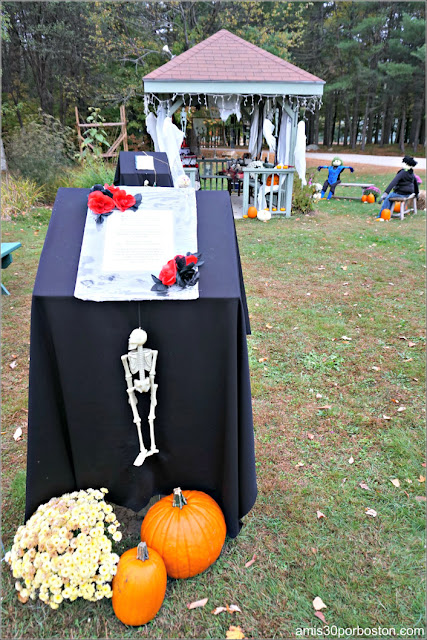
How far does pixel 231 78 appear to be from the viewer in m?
9.51

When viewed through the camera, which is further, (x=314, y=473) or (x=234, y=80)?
(x=234, y=80)

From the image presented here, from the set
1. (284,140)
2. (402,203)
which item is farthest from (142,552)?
(284,140)

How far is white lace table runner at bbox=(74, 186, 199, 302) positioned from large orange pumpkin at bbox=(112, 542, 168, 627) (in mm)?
1119

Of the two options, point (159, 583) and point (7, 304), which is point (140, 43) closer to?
point (7, 304)

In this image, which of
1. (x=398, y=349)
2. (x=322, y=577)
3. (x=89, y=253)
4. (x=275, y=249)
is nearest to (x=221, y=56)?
(x=275, y=249)

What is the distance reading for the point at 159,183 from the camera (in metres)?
4.80

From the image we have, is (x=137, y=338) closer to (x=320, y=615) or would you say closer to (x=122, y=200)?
(x=122, y=200)

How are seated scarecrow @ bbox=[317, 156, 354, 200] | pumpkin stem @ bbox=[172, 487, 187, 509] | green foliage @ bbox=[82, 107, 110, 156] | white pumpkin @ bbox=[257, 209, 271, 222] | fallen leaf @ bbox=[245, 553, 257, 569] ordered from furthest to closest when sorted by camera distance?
1. green foliage @ bbox=[82, 107, 110, 156]
2. seated scarecrow @ bbox=[317, 156, 354, 200]
3. white pumpkin @ bbox=[257, 209, 271, 222]
4. fallen leaf @ bbox=[245, 553, 257, 569]
5. pumpkin stem @ bbox=[172, 487, 187, 509]

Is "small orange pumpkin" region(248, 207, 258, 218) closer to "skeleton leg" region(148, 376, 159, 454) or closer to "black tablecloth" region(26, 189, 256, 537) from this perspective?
"black tablecloth" region(26, 189, 256, 537)

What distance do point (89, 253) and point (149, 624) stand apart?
170 centimetres

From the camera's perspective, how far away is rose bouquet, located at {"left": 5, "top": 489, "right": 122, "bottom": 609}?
5.98 feet

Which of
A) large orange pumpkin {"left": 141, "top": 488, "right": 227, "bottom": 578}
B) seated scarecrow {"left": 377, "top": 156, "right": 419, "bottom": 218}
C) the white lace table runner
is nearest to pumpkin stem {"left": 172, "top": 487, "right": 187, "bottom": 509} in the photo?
large orange pumpkin {"left": 141, "top": 488, "right": 227, "bottom": 578}

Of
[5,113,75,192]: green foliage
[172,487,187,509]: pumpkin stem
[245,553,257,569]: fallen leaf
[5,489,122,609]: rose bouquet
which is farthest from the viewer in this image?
[5,113,75,192]: green foliage

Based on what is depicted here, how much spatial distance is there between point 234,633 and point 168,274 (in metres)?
1.61
